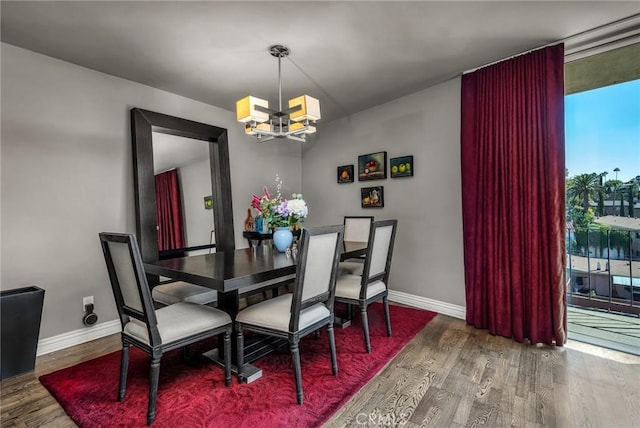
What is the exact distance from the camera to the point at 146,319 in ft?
5.24

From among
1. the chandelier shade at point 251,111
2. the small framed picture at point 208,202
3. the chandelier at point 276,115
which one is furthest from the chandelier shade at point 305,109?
the small framed picture at point 208,202

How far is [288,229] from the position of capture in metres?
2.62

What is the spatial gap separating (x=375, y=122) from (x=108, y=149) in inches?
114

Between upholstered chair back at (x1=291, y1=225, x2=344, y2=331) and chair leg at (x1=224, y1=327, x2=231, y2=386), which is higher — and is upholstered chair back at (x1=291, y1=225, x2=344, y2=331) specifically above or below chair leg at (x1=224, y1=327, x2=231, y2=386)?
above

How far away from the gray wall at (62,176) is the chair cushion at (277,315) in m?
1.75

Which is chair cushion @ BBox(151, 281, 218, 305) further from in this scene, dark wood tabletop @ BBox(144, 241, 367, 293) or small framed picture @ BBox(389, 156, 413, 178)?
small framed picture @ BBox(389, 156, 413, 178)

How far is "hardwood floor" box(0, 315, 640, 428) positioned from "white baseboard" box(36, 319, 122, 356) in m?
0.08

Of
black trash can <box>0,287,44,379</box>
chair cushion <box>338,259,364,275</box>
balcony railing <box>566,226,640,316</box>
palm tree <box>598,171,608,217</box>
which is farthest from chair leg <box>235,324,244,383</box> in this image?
palm tree <box>598,171,608,217</box>

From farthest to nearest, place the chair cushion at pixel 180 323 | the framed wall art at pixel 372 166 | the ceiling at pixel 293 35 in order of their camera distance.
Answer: the framed wall art at pixel 372 166 → the ceiling at pixel 293 35 → the chair cushion at pixel 180 323

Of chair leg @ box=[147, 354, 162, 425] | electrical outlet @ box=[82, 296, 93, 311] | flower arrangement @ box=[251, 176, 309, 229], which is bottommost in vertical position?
chair leg @ box=[147, 354, 162, 425]

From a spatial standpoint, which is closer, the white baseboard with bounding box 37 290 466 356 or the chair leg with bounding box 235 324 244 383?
the chair leg with bounding box 235 324 244 383

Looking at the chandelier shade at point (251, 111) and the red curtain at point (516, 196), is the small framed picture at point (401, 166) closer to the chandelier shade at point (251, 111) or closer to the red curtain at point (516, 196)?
the red curtain at point (516, 196)

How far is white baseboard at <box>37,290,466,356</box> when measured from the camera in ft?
8.12

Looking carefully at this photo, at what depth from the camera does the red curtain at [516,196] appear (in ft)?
7.75
